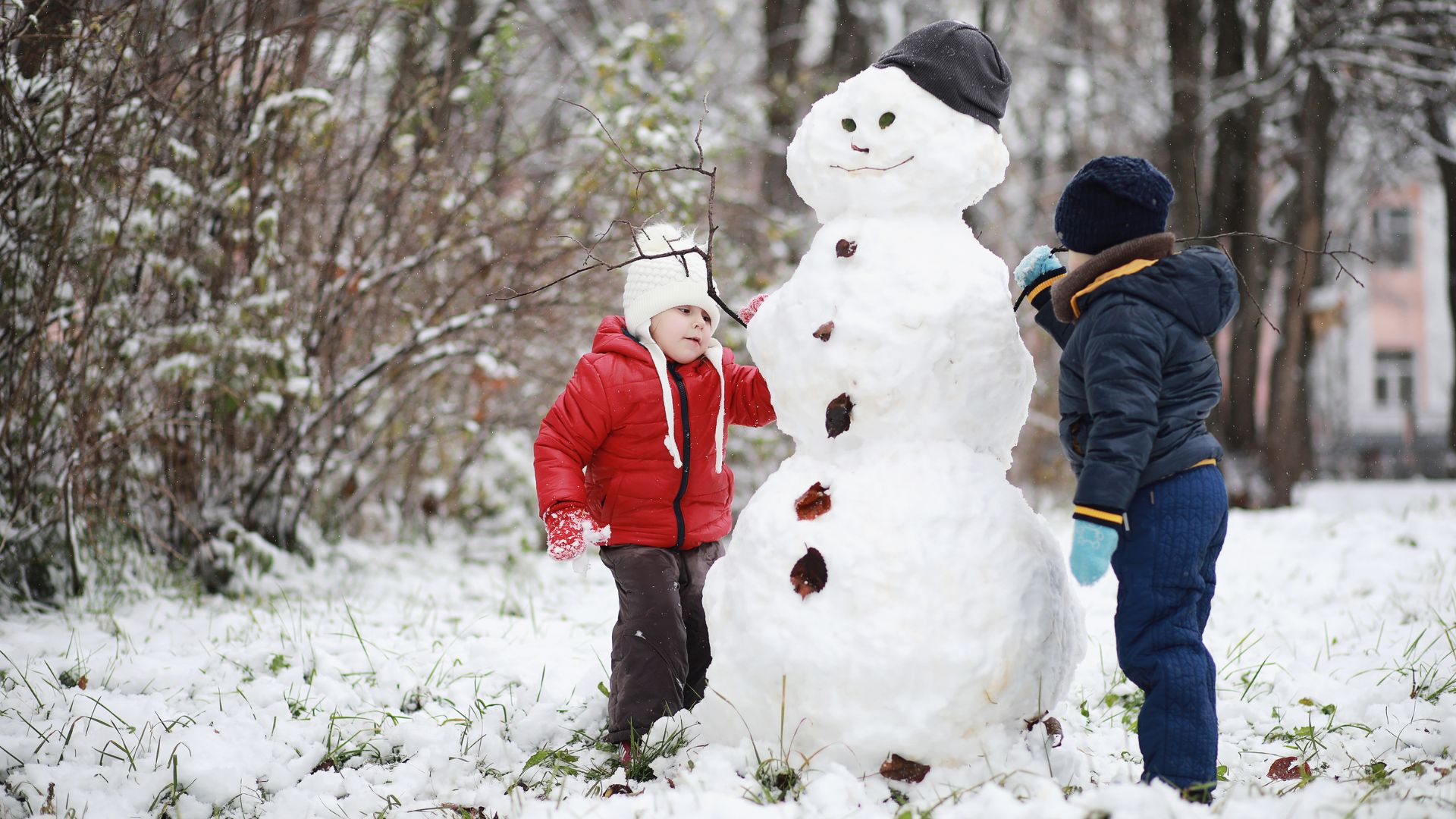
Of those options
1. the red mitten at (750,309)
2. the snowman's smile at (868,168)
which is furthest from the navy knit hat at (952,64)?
the red mitten at (750,309)

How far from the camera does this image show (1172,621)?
2305mm

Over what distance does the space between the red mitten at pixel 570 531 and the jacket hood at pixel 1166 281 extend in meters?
1.33

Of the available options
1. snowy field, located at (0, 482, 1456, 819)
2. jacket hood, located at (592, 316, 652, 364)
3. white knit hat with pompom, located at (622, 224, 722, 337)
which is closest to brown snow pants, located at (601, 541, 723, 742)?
snowy field, located at (0, 482, 1456, 819)

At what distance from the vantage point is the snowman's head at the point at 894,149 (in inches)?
96.9

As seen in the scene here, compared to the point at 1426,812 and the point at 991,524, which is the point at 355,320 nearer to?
the point at 991,524

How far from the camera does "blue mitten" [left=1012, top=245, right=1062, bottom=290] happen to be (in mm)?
2709

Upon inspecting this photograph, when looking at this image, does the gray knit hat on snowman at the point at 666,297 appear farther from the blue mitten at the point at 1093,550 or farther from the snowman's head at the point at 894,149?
the blue mitten at the point at 1093,550

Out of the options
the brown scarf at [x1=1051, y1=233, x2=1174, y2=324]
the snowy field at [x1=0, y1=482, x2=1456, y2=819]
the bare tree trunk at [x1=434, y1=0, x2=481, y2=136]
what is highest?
the bare tree trunk at [x1=434, y1=0, x2=481, y2=136]

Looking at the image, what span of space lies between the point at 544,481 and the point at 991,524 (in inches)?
45.8

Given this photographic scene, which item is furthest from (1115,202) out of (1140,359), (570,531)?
(570,531)

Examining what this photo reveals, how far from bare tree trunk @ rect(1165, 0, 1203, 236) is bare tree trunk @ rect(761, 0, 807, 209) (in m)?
3.18

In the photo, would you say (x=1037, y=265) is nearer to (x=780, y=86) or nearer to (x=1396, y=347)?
(x=780, y=86)

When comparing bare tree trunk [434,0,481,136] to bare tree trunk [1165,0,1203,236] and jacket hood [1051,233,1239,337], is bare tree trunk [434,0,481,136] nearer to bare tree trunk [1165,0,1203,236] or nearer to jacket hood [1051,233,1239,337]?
jacket hood [1051,233,1239,337]

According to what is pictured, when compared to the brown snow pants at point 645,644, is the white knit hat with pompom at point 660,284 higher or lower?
higher
